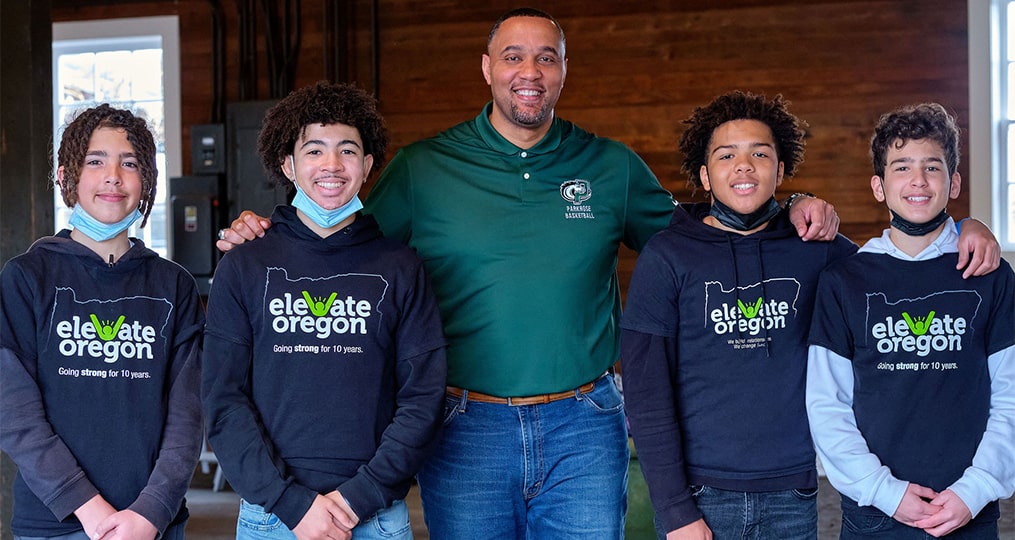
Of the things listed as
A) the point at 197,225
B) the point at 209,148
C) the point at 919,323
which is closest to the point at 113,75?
the point at 209,148

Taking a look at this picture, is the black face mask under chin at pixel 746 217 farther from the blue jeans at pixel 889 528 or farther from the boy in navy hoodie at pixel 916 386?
the blue jeans at pixel 889 528

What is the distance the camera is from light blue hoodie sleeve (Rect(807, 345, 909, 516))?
199cm

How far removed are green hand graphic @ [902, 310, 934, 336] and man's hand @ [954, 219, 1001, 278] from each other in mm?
127

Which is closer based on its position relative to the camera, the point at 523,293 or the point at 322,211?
the point at 322,211

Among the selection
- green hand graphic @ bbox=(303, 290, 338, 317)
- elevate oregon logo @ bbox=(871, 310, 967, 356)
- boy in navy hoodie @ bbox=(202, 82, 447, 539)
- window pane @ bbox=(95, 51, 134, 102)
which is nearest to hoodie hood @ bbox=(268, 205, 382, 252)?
boy in navy hoodie @ bbox=(202, 82, 447, 539)

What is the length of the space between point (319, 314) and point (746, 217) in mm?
949

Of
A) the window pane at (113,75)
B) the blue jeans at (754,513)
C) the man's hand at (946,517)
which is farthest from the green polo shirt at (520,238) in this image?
the window pane at (113,75)

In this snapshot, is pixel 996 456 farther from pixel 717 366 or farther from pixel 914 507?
pixel 717 366

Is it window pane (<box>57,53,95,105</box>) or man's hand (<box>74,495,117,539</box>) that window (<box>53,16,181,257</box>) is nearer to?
window pane (<box>57,53,95,105</box>)

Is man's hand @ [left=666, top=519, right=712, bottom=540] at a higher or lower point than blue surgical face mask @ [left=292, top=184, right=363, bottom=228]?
lower

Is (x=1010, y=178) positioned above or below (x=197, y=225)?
above

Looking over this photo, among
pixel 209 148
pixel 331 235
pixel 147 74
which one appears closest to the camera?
pixel 331 235

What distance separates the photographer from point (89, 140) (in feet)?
7.04

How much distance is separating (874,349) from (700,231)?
0.44 metres
